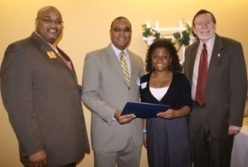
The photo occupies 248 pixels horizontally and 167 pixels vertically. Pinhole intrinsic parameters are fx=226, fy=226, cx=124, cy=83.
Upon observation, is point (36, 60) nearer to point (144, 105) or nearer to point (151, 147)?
point (144, 105)

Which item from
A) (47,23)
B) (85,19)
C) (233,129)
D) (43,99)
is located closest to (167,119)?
(233,129)

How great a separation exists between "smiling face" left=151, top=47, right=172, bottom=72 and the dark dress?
0.63ft

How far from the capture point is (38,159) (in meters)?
1.64

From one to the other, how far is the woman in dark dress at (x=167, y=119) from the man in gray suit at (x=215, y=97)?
0.18 m

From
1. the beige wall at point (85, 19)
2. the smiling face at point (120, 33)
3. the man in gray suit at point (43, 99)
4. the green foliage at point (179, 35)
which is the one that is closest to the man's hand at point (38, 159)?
the man in gray suit at point (43, 99)

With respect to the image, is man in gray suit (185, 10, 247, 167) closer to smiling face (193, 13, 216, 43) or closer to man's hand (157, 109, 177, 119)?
smiling face (193, 13, 216, 43)

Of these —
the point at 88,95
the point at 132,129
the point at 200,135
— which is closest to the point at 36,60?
the point at 88,95

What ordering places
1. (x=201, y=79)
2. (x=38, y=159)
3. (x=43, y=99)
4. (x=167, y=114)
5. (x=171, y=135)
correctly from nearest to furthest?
(x=38, y=159) < (x=43, y=99) < (x=167, y=114) < (x=171, y=135) < (x=201, y=79)

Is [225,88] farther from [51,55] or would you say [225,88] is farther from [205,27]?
[51,55]

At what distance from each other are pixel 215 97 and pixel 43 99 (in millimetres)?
1572

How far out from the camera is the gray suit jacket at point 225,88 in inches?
84.0

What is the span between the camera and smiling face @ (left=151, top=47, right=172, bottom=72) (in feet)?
7.47

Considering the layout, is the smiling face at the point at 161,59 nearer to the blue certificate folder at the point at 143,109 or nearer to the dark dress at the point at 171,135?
the dark dress at the point at 171,135

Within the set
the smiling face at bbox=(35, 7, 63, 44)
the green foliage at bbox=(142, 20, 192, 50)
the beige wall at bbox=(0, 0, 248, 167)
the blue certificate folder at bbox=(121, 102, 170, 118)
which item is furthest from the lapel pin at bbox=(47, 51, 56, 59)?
the green foliage at bbox=(142, 20, 192, 50)
